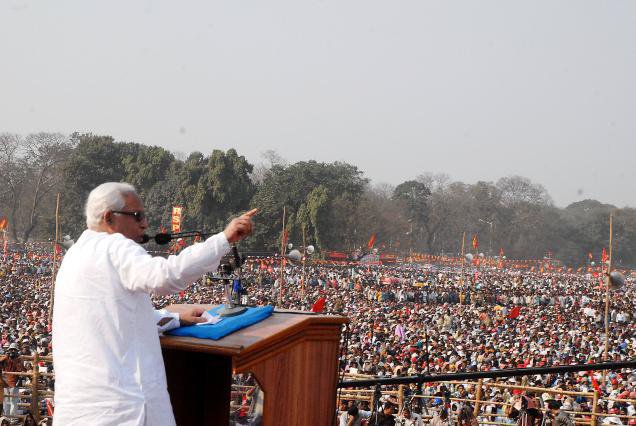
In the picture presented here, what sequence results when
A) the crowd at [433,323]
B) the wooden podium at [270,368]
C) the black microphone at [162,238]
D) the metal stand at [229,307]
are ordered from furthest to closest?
the crowd at [433,323] → the metal stand at [229,307] → the black microphone at [162,238] → the wooden podium at [270,368]

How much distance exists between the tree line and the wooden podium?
30.3m

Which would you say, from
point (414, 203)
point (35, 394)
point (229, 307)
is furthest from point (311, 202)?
point (229, 307)

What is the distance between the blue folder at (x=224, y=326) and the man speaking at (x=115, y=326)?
5.2 inches

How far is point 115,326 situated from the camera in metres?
1.77

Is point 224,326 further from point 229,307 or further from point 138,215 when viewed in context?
point 138,215

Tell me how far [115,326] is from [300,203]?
1422 inches

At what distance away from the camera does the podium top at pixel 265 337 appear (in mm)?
1776

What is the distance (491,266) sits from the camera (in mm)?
51125

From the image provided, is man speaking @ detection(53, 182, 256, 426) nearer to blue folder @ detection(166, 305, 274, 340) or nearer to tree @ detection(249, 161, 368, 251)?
blue folder @ detection(166, 305, 274, 340)

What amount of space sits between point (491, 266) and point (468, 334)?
114 ft

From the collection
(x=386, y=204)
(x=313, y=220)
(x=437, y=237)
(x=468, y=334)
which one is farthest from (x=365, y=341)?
(x=437, y=237)

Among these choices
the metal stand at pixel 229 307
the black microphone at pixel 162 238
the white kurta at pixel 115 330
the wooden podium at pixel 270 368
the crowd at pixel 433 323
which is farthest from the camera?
the crowd at pixel 433 323

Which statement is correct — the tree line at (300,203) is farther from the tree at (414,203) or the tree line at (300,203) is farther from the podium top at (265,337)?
the podium top at (265,337)

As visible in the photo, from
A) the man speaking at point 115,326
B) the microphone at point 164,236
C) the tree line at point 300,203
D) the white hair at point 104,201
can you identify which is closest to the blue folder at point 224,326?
the man speaking at point 115,326
